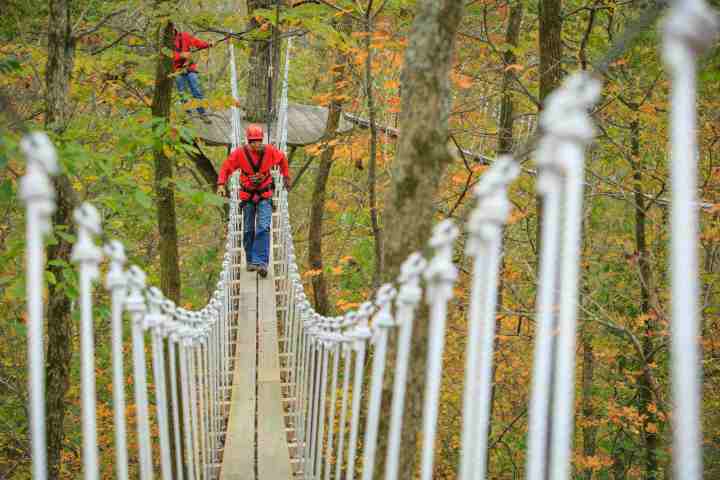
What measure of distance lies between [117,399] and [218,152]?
11.7 m

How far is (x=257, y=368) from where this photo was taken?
4.12 metres

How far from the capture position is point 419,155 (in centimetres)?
181

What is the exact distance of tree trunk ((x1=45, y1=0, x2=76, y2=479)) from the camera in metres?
3.54

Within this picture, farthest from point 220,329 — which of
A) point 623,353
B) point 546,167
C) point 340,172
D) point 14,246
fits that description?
point 340,172

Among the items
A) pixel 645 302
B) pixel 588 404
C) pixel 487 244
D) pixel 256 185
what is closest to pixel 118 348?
pixel 487 244

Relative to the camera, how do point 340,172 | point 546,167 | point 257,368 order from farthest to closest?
point 340,172 < point 257,368 < point 546,167

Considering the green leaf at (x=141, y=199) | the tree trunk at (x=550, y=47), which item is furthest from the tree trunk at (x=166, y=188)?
the tree trunk at (x=550, y=47)

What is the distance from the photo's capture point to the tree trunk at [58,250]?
3543 millimetres

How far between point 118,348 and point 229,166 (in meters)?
3.77

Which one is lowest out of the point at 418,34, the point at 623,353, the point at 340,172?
the point at 623,353

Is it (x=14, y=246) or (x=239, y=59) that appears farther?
(x=239, y=59)

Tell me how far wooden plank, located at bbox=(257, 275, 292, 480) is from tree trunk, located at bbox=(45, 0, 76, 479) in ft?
3.63

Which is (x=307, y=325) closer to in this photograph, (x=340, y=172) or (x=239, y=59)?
(x=340, y=172)

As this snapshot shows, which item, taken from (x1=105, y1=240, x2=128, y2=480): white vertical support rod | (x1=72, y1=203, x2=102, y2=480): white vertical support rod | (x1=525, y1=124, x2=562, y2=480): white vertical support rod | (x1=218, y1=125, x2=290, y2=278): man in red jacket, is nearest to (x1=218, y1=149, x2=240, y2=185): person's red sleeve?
(x1=218, y1=125, x2=290, y2=278): man in red jacket
